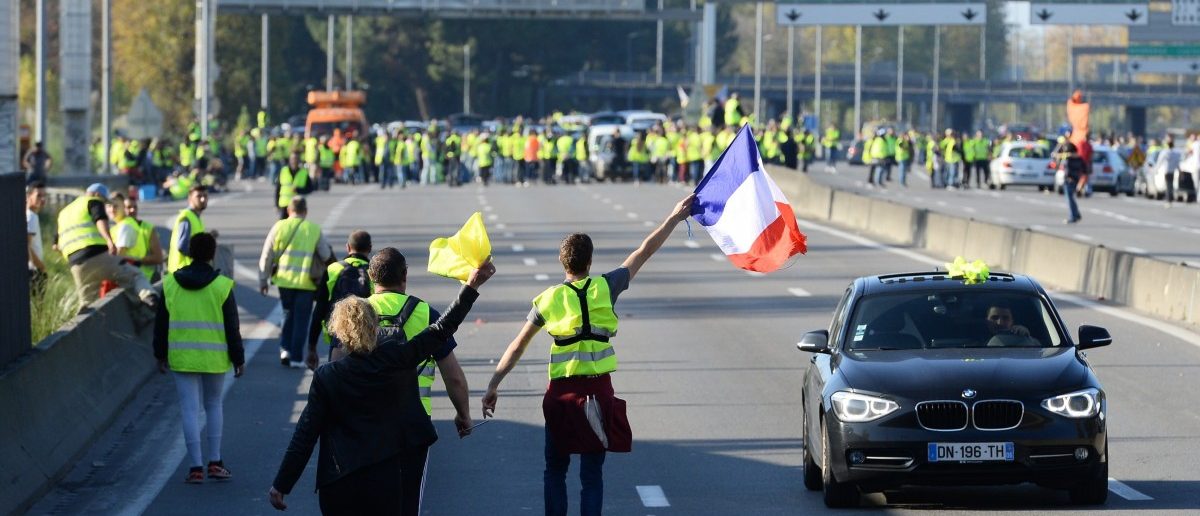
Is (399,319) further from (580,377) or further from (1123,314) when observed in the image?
(1123,314)

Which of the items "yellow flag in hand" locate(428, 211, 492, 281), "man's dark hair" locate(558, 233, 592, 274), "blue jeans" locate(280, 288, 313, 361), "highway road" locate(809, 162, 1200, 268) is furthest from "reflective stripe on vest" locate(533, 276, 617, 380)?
"highway road" locate(809, 162, 1200, 268)

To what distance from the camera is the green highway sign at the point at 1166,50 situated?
302 feet

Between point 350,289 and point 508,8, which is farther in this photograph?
point 508,8

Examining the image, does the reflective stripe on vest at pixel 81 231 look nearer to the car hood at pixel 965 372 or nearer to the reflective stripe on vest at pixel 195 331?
the reflective stripe on vest at pixel 195 331

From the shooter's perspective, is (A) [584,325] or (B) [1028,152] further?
(B) [1028,152]

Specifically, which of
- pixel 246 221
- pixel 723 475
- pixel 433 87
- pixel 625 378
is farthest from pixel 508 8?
pixel 723 475

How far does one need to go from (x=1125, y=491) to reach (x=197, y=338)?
17.6ft

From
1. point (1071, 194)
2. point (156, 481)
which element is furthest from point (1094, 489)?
point (1071, 194)

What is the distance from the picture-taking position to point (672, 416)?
15.6 meters

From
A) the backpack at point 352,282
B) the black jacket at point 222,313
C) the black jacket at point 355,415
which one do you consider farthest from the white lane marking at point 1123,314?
the black jacket at point 355,415

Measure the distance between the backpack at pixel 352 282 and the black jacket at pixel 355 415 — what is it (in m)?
6.56

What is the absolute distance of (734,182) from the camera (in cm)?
1074

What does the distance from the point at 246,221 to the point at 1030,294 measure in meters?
32.1

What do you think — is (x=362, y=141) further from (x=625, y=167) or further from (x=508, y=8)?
(x=508, y=8)
